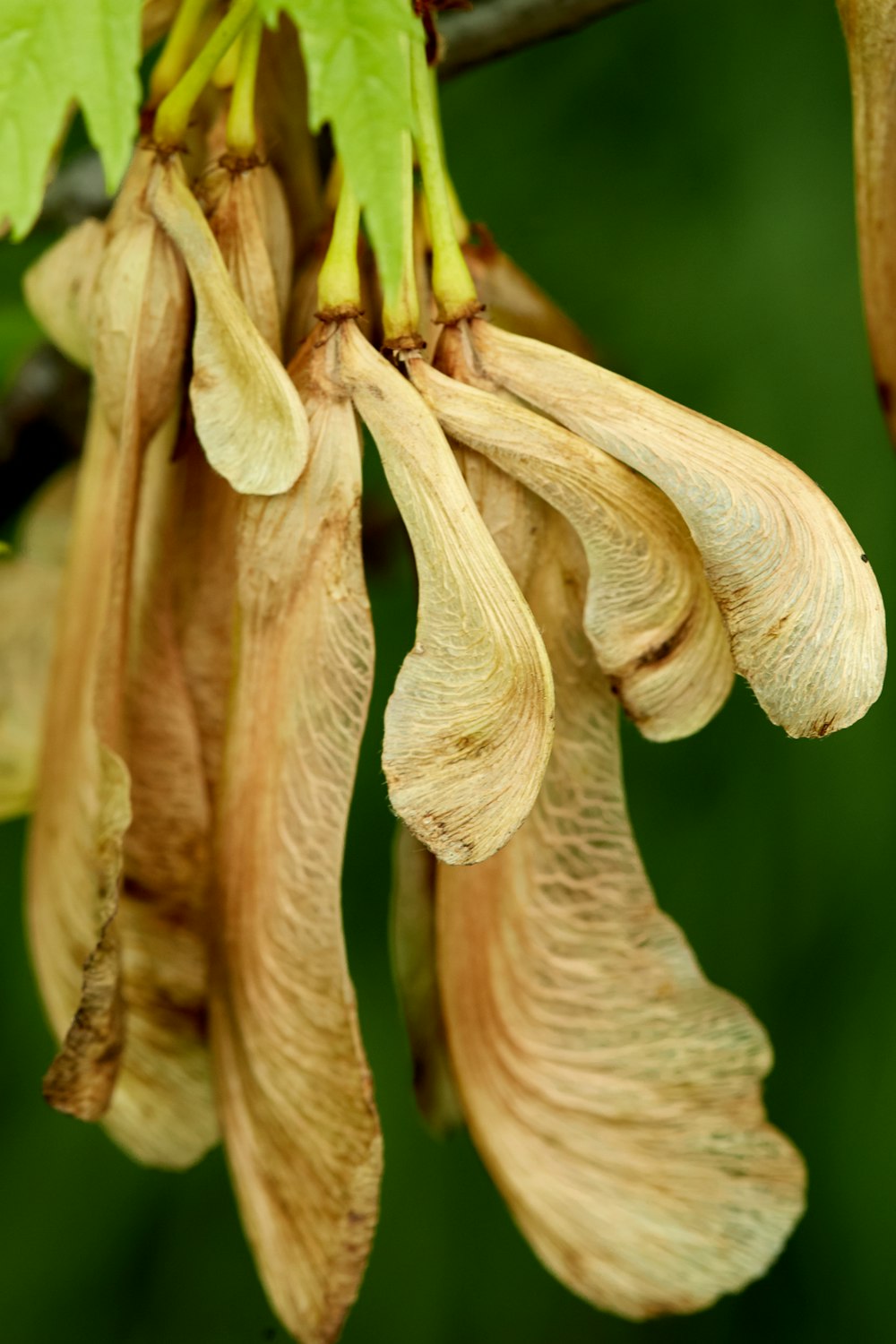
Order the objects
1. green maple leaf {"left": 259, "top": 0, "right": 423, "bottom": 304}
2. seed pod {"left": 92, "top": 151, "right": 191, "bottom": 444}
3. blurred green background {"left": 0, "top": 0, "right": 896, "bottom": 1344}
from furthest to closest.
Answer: blurred green background {"left": 0, "top": 0, "right": 896, "bottom": 1344} < seed pod {"left": 92, "top": 151, "right": 191, "bottom": 444} < green maple leaf {"left": 259, "top": 0, "right": 423, "bottom": 304}

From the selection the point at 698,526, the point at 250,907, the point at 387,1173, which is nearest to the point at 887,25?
the point at 698,526

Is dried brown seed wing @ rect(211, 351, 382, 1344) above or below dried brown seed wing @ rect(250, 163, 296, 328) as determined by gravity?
below

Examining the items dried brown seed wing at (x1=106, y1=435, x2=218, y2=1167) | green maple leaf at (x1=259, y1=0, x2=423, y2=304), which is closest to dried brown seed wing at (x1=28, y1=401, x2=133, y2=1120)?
dried brown seed wing at (x1=106, y1=435, x2=218, y2=1167)

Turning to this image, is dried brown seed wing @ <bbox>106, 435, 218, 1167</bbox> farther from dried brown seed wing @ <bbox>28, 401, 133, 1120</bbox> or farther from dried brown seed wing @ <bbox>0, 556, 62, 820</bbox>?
dried brown seed wing @ <bbox>0, 556, 62, 820</bbox>

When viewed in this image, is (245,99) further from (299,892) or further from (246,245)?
(299,892)

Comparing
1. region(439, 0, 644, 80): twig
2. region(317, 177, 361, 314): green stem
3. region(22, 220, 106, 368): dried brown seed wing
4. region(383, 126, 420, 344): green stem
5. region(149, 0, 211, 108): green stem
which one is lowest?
region(383, 126, 420, 344): green stem

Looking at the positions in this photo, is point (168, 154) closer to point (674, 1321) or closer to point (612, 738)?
point (612, 738)
